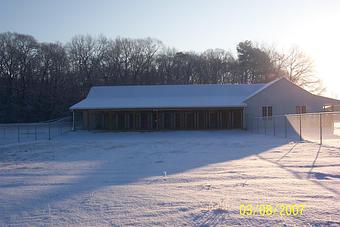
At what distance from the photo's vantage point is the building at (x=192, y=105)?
133 ft

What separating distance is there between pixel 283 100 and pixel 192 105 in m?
9.33

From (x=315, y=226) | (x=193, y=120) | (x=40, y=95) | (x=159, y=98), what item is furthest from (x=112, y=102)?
(x=315, y=226)

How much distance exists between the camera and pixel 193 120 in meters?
42.8

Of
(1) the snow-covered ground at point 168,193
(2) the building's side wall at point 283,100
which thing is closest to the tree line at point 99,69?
(2) the building's side wall at point 283,100

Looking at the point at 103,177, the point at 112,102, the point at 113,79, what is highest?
the point at 113,79

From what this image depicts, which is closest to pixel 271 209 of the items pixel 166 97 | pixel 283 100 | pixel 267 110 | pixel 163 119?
pixel 267 110

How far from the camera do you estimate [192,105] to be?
39.8 metres

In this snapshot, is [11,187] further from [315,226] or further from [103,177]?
[315,226]

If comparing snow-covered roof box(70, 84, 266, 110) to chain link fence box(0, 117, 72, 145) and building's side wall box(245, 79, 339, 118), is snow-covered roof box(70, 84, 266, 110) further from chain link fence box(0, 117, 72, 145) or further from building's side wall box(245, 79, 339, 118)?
chain link fence box(0, 117, 72, 145)

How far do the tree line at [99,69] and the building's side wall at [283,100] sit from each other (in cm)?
3615

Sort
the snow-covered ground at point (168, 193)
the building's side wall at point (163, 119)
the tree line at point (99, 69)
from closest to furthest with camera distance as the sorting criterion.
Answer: the snow-covered ground at point (168, 193) → the building's side wall at point (163, 119) → the tree line at point (99, 69)

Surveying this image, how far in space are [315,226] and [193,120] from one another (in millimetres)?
37164

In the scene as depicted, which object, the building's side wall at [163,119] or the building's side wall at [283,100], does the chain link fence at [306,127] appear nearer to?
the building's side wall at [283,100]

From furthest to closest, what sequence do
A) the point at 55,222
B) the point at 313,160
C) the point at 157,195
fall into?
the point at 313,160 → the point at 157,195 → the point at 55,222
